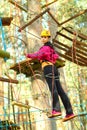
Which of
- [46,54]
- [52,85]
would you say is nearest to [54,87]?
[52,85]

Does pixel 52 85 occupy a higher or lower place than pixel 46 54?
lower

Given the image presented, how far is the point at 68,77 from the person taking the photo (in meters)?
16.8

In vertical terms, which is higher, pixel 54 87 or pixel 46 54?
pixel 46 54

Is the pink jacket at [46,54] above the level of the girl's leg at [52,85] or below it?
above

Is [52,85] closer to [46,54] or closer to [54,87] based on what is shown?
[54,87]

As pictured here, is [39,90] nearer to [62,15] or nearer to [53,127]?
[53,127]

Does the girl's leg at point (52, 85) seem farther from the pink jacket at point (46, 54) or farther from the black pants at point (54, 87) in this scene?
the pink jacket at point (46, 54)

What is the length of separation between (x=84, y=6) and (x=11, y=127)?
593 centimetres

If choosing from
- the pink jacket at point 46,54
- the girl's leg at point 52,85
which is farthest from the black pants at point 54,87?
the pink jacket at point 46,54

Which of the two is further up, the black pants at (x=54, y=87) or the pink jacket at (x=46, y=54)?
the pink jacket at (x=46, y=54)

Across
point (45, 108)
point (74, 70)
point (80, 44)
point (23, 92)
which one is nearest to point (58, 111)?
point (80, 44)

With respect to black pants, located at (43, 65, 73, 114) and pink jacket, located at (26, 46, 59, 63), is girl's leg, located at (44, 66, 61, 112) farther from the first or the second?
pink jacket, located at (26, 46, 59, 63)

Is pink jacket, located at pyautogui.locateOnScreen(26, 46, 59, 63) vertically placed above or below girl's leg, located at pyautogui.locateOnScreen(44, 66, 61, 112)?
above

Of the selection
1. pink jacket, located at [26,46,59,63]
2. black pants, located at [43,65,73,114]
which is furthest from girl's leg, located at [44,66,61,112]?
pink jacket, located at [26,46,59,63]
